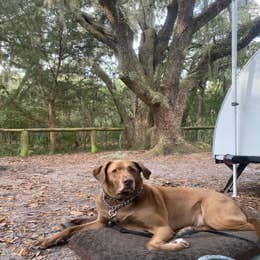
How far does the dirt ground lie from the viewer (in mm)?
4340

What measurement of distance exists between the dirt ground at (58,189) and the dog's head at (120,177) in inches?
29.8

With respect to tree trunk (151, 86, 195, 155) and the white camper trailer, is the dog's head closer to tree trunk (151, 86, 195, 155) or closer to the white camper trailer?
the white camper trailer

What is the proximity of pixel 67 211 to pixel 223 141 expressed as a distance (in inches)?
112

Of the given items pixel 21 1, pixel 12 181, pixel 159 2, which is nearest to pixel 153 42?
pixel 159 2

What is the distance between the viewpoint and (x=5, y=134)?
49.4 feet

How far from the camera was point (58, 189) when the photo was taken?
7109 millimetres

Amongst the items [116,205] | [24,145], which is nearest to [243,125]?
[116,205]

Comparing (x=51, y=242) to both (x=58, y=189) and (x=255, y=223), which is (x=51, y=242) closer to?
(x=255, y=223)

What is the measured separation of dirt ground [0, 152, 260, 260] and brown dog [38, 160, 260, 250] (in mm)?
479

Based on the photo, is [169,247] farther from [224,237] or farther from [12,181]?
[12,181]

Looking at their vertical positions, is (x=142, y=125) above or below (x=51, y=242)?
above

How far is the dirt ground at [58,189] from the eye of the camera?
4340mm

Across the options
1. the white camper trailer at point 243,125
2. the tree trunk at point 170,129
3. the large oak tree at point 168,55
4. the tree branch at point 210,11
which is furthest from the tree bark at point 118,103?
the white camper trailer at point 243,125

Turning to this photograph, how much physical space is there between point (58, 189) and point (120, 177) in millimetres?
3822
